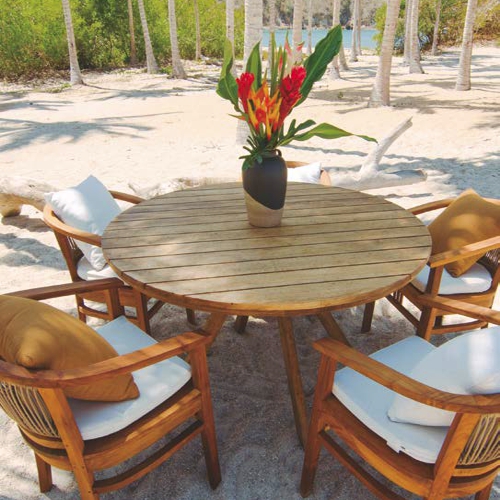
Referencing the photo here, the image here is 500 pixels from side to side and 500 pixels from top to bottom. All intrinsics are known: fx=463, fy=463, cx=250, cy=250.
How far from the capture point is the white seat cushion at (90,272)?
257 centimetres

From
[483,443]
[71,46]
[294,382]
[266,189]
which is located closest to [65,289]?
[266,189]

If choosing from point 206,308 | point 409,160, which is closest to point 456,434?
point 206,308

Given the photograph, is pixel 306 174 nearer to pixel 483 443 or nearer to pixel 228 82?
pixel 228 82

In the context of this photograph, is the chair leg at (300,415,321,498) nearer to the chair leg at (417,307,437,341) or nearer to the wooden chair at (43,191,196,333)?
the chair leg at (417,307,437,341)

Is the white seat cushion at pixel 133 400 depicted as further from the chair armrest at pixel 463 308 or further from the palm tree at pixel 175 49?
the palm tree at pixel 175 49

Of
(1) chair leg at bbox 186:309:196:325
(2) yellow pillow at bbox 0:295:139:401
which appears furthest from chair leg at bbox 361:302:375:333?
(2) yellow pillow at bbox 0:295:139:401

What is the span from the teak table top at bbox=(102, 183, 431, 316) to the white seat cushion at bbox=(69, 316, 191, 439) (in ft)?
0.97

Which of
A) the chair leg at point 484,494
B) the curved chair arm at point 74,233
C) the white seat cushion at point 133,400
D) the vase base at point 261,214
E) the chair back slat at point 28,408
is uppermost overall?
the vase base at point 261,214

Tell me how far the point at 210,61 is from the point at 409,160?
1538 centimetres

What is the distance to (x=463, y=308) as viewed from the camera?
188cm

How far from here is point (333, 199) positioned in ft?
8.78

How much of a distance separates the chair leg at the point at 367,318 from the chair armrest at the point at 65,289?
4.98ft

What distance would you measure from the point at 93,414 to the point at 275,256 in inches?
35.9

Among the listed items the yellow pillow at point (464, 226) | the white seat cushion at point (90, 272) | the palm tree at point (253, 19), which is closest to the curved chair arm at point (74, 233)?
the white seat cushion at point (90, 272)
